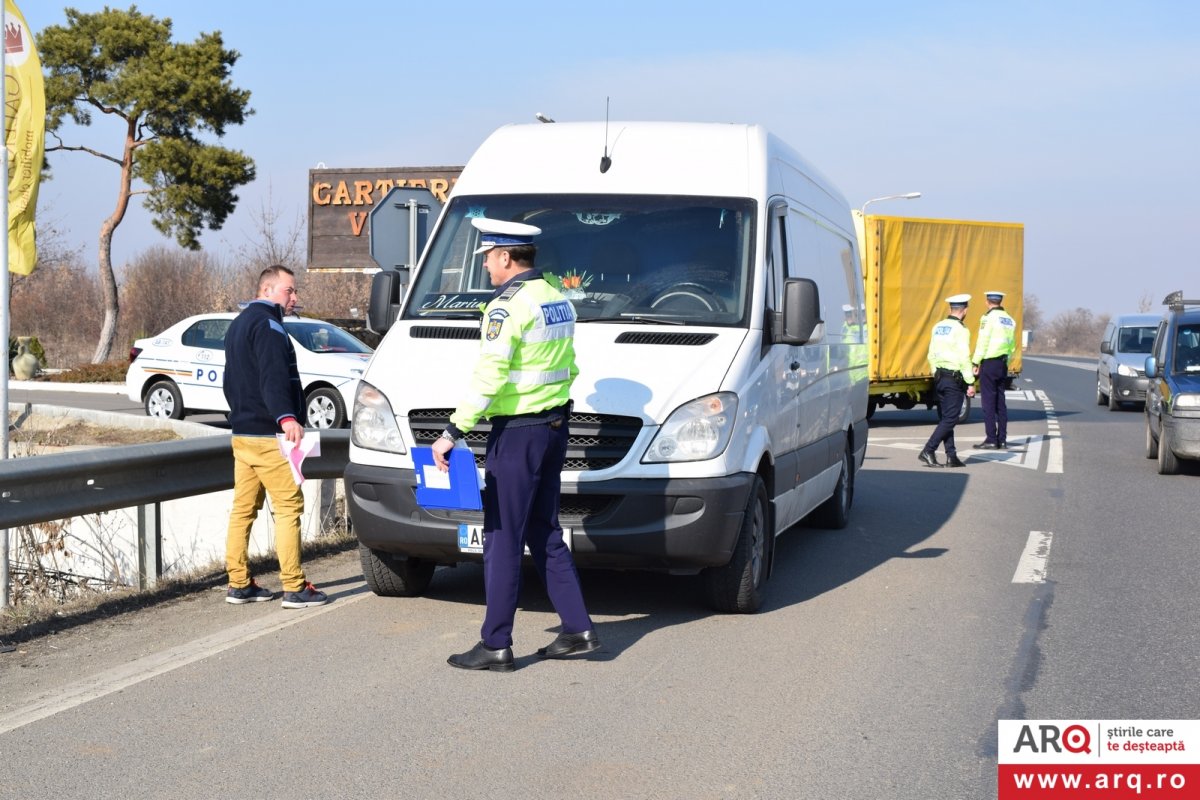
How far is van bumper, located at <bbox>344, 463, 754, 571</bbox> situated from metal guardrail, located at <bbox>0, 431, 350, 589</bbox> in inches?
67.1

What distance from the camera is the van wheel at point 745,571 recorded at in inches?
285

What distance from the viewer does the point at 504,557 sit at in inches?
245

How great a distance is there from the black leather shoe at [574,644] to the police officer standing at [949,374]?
10.0 meters

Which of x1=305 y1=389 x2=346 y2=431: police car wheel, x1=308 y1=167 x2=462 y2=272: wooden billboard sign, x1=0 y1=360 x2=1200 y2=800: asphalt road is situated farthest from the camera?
x1=308 y1=167 x2=462 y2=272: wooden billboard sign

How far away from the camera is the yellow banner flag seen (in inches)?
327

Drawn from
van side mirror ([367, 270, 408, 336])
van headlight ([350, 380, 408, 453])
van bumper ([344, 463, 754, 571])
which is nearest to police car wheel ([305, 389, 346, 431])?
van side mirror ([367, 270, 408, 336])

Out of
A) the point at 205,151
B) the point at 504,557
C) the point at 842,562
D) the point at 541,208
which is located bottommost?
the point at 842,562

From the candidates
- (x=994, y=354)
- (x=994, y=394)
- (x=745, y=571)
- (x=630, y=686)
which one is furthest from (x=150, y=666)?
(x=994, y=394)

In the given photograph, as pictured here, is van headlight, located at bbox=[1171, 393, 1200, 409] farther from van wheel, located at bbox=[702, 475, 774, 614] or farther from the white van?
van wheel, located at bbox=[702, 475, 774, 614]

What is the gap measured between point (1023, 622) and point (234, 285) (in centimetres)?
4533

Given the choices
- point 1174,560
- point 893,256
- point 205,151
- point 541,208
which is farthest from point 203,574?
point 205,151

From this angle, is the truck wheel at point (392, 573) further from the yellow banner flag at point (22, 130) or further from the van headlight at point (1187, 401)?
the van headlight at point (1187, 401)

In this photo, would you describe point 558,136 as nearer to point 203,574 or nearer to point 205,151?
point 203,574

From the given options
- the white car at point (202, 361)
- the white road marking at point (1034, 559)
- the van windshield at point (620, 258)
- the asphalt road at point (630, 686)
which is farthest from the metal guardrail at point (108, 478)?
the white car at point (202, 361)
